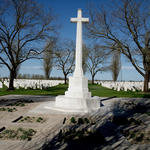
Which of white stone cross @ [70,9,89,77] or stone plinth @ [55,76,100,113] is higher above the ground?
white stone cross @ [70,9,89,77]

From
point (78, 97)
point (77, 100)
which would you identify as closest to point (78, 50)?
point (78, 97)

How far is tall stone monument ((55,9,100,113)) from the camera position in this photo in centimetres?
615

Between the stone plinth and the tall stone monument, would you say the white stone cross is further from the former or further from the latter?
the stone plinth

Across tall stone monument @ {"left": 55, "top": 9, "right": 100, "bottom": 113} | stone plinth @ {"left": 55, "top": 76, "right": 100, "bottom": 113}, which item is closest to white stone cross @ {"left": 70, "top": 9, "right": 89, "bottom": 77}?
tall stone monument @ {"left": 55, "top": 9, "right": 100, "bottom": 113}

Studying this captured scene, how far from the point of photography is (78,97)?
259 inches

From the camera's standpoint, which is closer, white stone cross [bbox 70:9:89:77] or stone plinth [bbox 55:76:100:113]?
stone plinth [bbox 55:76:100:113]

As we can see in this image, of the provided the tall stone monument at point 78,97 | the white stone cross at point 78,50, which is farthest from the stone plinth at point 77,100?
the white stone cross at point 78,50

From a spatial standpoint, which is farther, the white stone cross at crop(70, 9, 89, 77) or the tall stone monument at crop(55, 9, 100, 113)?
the white stone cross at crop(70, 9, 89, 77)

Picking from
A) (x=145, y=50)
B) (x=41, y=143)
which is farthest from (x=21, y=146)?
(x=145, y=50)

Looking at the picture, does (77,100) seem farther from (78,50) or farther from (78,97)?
(78,50)

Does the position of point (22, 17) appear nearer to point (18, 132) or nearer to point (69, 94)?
point (69, 94)

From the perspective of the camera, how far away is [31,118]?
5078 millimetres

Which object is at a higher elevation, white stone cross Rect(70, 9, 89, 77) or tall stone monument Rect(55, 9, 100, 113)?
white stone cross Rect(70, 9, 89, 77)

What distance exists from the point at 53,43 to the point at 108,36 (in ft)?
20.0
